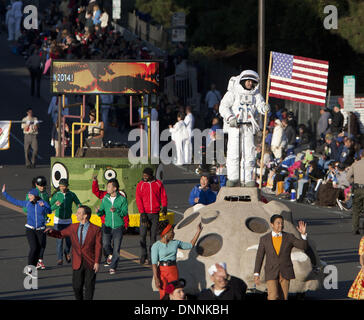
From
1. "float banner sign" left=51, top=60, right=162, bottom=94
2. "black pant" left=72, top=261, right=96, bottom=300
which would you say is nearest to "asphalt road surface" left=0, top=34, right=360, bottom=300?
"black pant" left=72, top=261, right=96, bottom=300

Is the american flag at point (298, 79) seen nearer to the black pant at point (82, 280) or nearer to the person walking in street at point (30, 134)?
the person walking in street at point (30, 134)

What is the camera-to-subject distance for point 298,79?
28.8 meters

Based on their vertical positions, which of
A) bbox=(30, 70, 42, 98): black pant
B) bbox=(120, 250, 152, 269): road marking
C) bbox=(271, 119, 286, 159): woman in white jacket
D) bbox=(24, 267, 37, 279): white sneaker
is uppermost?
bbox=(30, 70, 42, 98): black pant

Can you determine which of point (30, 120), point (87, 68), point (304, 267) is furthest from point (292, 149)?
point (304, 267)

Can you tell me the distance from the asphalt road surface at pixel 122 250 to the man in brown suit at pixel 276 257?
224cm

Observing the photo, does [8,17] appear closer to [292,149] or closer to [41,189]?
[292,149]

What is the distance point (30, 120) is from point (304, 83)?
9.18 m

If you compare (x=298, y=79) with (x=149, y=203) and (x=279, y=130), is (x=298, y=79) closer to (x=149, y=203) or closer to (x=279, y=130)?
(x=279, y=130)

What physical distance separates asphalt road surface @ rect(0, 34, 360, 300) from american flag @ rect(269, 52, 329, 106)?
9.16 ft

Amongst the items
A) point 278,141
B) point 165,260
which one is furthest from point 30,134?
point 165,260

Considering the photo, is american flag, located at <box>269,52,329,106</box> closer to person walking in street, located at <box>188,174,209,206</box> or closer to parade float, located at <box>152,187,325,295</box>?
person walking in street, located at <box>188,174,209,206</box>

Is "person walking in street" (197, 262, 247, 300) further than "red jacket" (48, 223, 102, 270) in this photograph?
No

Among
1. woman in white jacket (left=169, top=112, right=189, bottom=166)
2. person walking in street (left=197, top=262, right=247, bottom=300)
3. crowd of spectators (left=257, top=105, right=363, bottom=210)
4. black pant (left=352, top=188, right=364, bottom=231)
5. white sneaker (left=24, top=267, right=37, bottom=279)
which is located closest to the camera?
person walking in street (left=197, top=262, right=247, bottom=300)

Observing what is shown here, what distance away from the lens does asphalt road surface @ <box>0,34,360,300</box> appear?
17734mm
